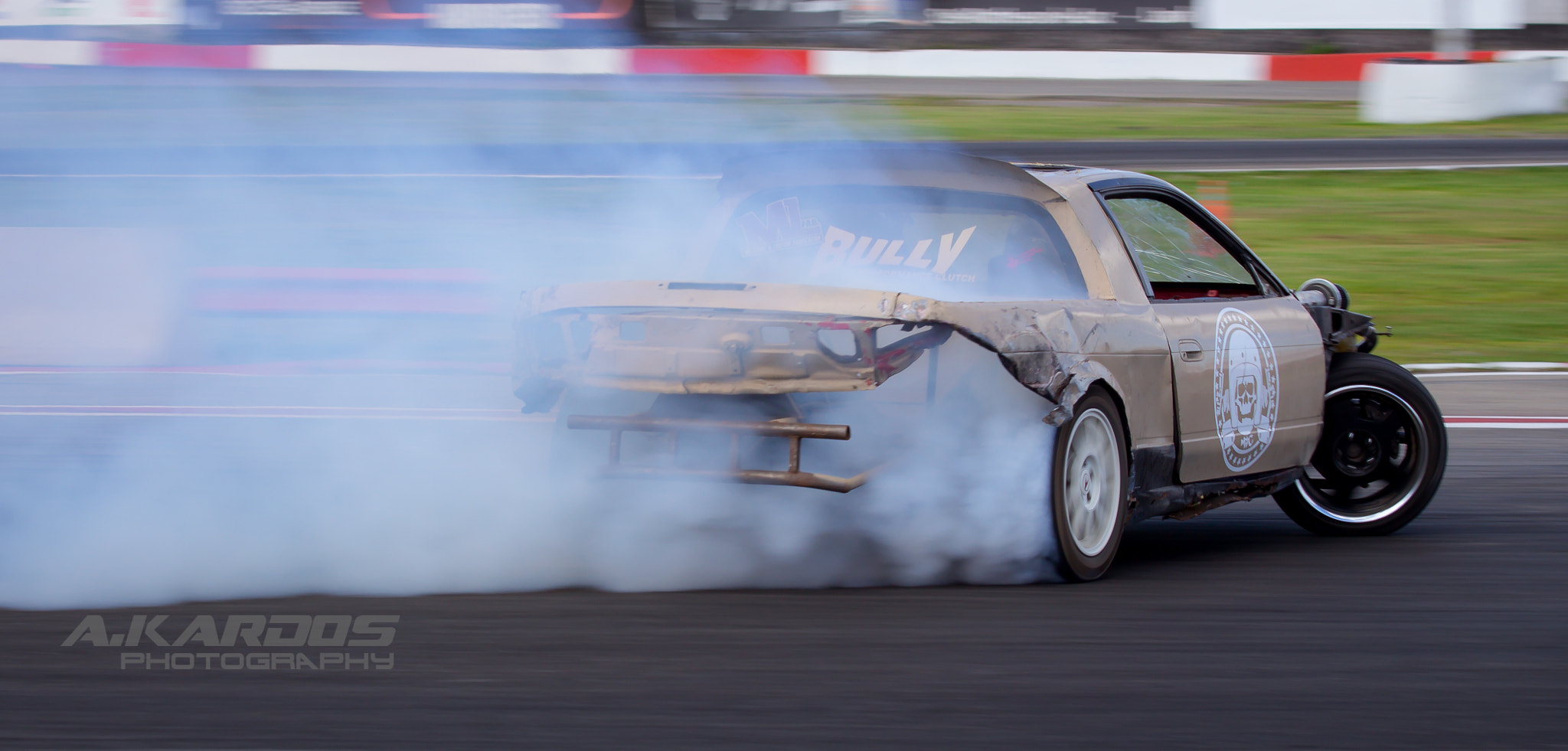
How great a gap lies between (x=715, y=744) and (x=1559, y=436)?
6.21 meters

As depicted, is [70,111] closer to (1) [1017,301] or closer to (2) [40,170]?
(2) [40,170]

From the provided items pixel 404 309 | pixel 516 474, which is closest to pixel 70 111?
pixel 404 309

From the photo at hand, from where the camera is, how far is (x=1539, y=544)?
6125 millimetres

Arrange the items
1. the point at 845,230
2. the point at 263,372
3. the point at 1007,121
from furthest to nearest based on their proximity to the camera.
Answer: the point at 1007,121 → the point at 263,372 → the point at 845,230

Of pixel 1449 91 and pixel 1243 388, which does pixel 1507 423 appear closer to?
pixel 1243 388

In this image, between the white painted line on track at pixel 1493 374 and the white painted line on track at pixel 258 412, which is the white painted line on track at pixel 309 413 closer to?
the white painted line on track at pixel 258 412

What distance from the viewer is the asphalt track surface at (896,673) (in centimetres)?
379

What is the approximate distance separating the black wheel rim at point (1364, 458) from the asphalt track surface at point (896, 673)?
72 centimetres

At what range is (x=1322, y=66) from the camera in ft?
117

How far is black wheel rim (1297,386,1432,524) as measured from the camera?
6352mm

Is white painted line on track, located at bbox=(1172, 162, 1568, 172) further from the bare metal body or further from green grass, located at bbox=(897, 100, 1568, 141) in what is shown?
the bare metal body

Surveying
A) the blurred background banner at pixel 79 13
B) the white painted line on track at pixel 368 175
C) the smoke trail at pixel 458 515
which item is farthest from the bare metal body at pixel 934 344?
the blurred background banner at pixel 79 13

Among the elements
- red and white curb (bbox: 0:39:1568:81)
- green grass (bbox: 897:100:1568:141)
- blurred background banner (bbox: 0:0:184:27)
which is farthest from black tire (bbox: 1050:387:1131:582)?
blurred background banner (bbox: 0:0:184:27)

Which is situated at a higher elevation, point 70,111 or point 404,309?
point 70,111
